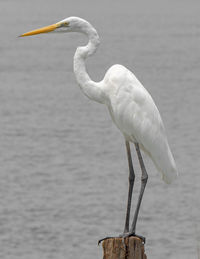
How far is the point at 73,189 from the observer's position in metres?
23.7

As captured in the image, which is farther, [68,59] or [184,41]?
[184,41]

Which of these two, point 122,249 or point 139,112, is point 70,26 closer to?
point 139,112

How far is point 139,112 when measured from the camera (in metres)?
8.45

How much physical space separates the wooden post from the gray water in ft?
22.8

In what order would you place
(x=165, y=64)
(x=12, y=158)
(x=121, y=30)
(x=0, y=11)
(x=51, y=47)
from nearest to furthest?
(x=12, y=158) < (x=165, y=64) < (x=51, y=47) < (x=121, y=30) < (x=0, y=11)

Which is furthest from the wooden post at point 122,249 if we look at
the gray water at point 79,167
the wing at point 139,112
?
the gray water at point 79,167

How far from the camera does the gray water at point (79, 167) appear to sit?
20672mm

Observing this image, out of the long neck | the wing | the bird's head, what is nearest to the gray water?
the wing

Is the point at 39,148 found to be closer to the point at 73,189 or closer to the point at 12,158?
the point at 12,158

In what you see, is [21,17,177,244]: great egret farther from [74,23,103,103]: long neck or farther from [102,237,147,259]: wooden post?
[102,237,147,259]: wooden post

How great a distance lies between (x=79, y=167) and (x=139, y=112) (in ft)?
57.4

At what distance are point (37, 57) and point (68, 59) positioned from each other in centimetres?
350

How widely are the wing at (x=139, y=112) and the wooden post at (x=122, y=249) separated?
3.98ft

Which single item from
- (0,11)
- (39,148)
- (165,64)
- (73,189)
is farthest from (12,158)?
(0,11)
